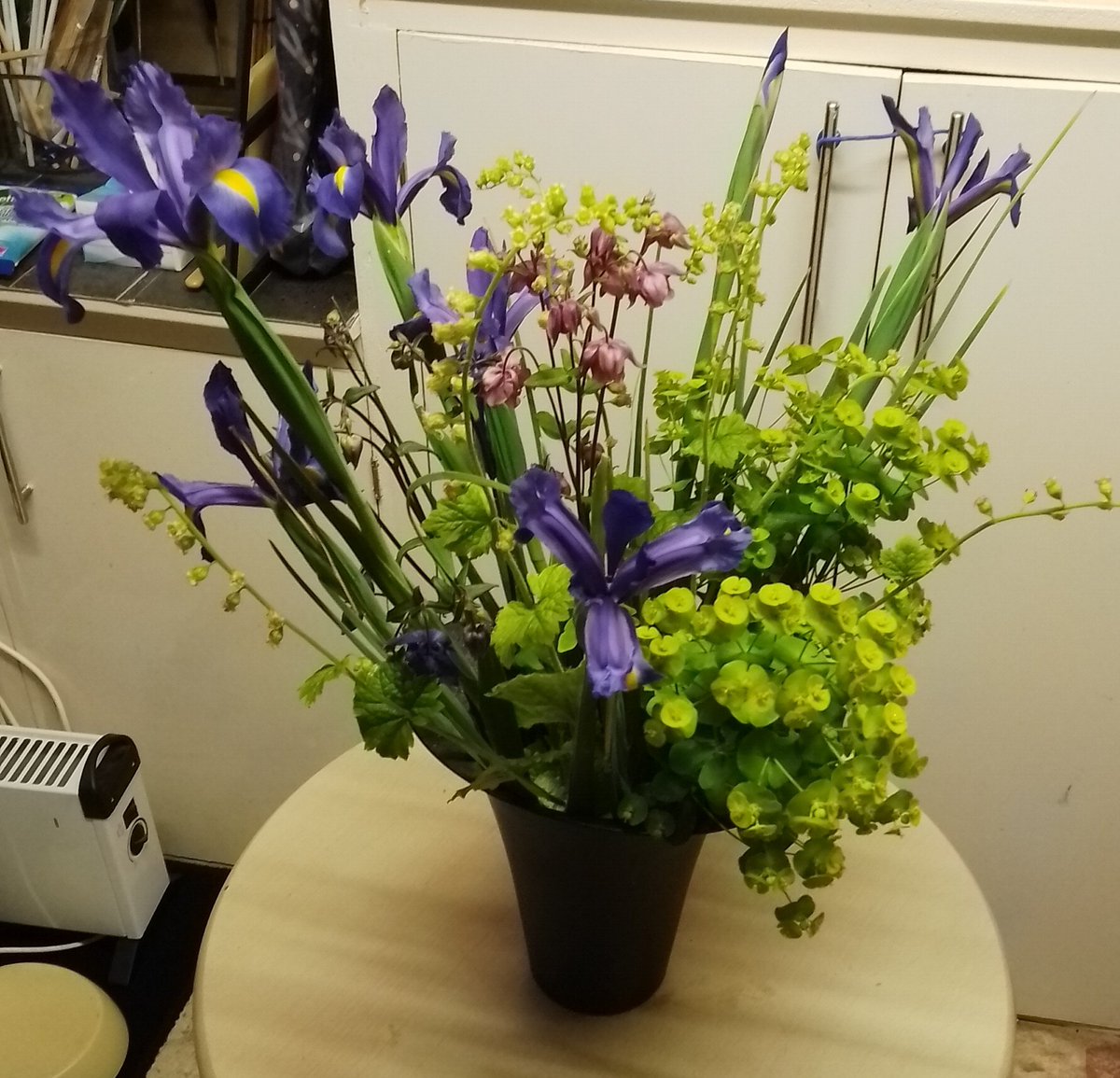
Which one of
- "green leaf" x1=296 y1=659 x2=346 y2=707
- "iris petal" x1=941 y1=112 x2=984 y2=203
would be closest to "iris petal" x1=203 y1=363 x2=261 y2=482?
"green leaf" x1=296 y1=659 x2=346 y2=707

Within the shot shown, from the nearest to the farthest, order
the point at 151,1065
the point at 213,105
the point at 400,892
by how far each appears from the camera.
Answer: the point at 400,892 → the point at 213,105 → the point at 151,1065

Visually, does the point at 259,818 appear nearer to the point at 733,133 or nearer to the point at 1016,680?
the point at 1016,680

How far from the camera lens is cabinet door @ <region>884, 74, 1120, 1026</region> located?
893 millimetres

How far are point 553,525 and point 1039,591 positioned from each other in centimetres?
77

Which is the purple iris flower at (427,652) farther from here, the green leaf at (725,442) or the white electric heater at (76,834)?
the white electric heater at (76,834)

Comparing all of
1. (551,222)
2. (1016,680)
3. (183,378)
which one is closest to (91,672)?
(183,378)

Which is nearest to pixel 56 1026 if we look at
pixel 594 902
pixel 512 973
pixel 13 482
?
pixel 13 482

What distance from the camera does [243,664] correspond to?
4.52 feet

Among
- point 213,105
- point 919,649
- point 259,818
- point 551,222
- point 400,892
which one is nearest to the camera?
point 551,222

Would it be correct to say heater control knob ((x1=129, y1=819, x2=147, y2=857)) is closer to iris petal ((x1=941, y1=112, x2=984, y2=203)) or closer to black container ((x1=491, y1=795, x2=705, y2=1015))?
black container ((x1=491, y1=795, x2=705, y2=1015))

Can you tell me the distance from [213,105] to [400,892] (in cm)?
86

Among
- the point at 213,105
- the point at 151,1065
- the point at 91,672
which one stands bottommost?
the point at 151,1065

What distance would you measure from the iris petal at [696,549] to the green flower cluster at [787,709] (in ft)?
0.11

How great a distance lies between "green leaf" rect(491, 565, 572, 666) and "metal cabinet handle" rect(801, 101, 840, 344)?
0.44 meters
